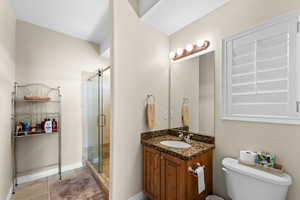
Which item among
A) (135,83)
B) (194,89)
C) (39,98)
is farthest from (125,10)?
(39,98)

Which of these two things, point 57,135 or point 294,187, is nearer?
point 294,187

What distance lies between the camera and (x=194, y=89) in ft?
5.91

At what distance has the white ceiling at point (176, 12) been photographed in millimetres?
1479

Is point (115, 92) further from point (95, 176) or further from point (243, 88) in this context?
point (95, 176)

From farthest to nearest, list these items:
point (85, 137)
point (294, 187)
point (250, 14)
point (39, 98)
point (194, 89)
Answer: point (85, 137)
point (39, 98)
point (194, 89)
point (250, 14)
point (294, 187)

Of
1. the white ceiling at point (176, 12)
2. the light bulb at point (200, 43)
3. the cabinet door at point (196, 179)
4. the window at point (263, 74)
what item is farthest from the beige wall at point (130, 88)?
the window at point (263, 74)

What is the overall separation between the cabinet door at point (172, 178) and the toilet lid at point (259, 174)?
0.44 meters

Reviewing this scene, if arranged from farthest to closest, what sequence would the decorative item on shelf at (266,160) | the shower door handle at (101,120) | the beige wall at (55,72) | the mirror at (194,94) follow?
the shower door handle at (101,120)
the beige wall at (55,72)
the mirror at (194,94)
the decorative item on shelf at (266,160)

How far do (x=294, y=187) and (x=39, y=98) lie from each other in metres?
3.21

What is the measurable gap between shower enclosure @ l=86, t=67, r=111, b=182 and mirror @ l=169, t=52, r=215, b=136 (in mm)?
1144

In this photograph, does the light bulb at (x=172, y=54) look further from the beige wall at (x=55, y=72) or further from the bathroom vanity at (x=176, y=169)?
the beige wall at (x=55, y=72)

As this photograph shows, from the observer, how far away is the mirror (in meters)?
1.60

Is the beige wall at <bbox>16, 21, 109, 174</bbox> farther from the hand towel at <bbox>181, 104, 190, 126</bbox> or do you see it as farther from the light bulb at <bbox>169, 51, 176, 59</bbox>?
the hand towel at <bbox>181, 104, 190, 126</bbox>

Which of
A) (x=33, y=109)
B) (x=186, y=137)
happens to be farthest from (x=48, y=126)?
(x=186, y=137)
